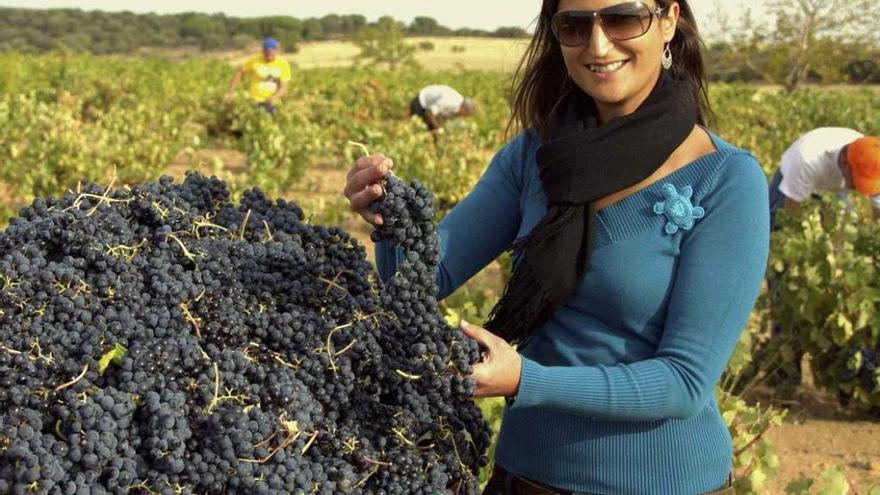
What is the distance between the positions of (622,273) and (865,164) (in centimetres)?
411

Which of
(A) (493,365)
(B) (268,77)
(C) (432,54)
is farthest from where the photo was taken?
(C) (432,54)

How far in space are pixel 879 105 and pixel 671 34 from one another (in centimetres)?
2516

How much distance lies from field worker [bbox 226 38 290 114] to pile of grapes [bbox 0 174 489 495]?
11.5 metres

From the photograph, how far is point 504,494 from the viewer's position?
6.98ft

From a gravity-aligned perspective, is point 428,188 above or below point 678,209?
below

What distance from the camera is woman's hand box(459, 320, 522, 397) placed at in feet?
5.42

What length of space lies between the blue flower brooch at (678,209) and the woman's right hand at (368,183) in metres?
0.52

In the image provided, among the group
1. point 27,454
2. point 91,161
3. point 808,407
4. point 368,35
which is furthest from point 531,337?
point 368,35

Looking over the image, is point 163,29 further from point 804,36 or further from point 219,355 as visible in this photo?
point 219,355

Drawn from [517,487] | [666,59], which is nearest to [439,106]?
[666,59]

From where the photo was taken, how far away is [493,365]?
166 centimetres

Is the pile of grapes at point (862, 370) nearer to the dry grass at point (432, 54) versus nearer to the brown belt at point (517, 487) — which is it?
the brown belt at point (517, 487)

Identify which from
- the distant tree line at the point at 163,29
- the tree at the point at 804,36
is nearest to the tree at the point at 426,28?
the distant tree line at the point at 163,29

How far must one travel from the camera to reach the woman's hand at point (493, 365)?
1.65 meters
